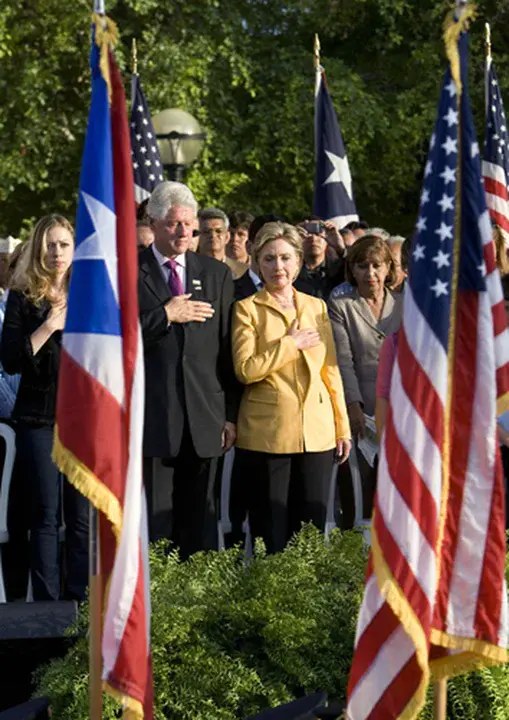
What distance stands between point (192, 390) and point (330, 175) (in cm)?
692

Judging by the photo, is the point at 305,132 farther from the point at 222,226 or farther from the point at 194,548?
→ the point at 194,548

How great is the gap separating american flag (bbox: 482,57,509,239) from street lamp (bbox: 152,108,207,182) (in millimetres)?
4886

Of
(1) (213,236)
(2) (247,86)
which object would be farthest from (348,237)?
(2) (247,86)

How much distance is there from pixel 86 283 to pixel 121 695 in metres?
1.28

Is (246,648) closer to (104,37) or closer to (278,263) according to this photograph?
(104,37)

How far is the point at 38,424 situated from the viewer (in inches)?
288

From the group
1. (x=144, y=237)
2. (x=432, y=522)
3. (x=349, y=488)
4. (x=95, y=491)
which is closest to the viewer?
(x=95, y=491)

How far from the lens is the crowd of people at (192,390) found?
23.7ft

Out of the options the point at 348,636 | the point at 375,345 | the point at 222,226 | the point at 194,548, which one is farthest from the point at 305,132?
the point at 348,636

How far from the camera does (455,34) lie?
15.4 feet

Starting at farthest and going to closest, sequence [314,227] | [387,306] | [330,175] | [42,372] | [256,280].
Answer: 1. [330,175]
2. [314,227]
3. [256,280]
4. [387,306]
5. [42,372]

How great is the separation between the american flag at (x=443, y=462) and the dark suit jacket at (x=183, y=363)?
2552 mm

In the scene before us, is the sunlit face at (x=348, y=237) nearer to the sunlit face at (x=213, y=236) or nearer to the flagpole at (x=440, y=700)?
the sunlit face at (x=213, y=236)

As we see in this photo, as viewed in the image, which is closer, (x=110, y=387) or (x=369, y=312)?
(x=110, y=387)
